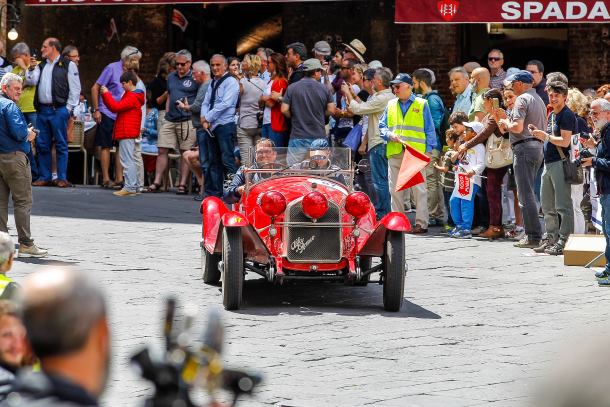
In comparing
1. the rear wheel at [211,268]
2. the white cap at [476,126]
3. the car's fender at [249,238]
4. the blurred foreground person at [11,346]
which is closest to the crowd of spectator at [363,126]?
the white cap at [476,126]

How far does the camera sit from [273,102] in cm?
1453

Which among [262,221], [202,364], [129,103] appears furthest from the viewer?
[129,103]

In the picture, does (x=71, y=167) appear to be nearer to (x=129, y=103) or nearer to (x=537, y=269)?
(x=129, y=103)

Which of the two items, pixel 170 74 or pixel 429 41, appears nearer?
pixel 170 74

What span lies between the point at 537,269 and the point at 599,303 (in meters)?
1.68

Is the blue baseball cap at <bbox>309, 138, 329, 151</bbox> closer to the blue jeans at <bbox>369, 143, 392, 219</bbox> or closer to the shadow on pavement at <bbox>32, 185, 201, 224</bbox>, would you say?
the blue jeans at <bbox>369, 143, 392, 219</bbox>

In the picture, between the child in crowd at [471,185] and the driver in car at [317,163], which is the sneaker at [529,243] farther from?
the driver in car at [317,163]

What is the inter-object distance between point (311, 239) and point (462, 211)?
13.8 ft

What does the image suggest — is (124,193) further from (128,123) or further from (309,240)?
(309,240)

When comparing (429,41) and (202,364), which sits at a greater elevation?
(429,41)

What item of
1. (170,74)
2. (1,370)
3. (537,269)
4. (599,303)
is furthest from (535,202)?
(1,370)

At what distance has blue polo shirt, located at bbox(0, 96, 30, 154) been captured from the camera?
35.4 ft

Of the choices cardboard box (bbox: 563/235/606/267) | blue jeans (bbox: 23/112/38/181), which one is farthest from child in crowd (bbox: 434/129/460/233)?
blue jeans (bbox: 23/112/38/181)

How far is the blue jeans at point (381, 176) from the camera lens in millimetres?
13727
